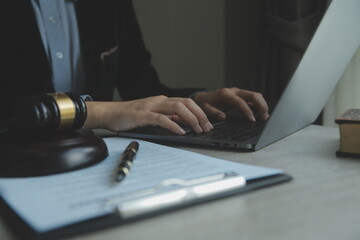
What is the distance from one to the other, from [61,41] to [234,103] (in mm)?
702

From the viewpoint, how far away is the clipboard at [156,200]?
32 centimetres

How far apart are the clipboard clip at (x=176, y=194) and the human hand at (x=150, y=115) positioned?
11.8 inches

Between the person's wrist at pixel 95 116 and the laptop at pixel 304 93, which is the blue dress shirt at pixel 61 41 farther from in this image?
the laptop at pixel 304 93

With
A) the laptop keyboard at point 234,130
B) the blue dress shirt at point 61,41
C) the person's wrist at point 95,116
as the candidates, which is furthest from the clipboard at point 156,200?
the blue dress shirt at point 61,41

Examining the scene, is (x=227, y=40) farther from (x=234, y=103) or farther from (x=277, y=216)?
(x=277, y=216)

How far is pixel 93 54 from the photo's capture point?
1.38 m

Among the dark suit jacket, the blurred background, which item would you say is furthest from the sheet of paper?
the blurred background

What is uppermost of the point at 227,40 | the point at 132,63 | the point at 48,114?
the point at 48,114

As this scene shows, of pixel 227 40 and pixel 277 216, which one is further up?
pixel 277 216

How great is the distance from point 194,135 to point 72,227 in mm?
402

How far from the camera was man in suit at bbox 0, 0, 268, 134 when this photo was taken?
3.37 feet

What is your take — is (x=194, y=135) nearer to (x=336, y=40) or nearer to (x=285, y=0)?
(x=336, y=40)

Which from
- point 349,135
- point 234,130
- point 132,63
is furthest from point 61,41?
point 349,135

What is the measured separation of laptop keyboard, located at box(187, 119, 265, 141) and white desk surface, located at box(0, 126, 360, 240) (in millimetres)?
179
